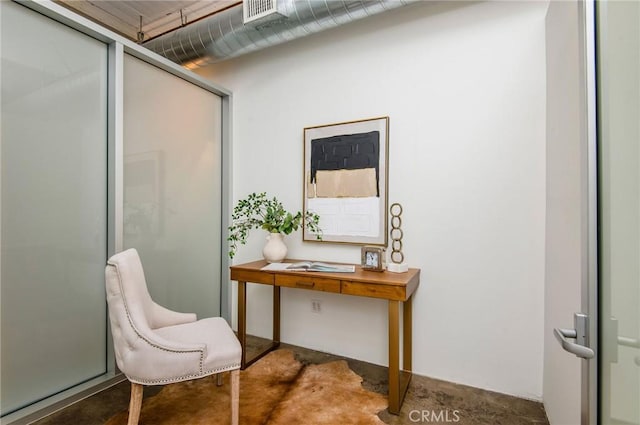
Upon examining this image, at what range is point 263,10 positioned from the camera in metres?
2.22

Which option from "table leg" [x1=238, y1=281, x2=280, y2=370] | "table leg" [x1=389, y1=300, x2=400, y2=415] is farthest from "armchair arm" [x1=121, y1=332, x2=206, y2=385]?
"table leg" [x1=389, y1=300, x2=400, y2=415]

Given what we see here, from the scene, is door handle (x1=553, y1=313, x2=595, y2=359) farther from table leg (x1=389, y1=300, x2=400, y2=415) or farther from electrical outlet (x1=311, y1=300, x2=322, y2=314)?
electrical outlet (x1=311, y1=300, x2=322, y2=314)

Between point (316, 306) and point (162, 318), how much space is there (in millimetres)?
1216

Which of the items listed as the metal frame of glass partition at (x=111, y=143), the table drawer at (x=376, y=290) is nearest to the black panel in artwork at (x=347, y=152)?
the table drawer at (x=376, y=290)

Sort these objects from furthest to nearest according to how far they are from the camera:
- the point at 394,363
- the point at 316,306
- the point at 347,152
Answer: the point at 316,306 < the point at 347,152 < the point at 394,363

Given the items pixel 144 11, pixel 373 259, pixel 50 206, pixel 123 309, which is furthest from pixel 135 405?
pixel 144 11

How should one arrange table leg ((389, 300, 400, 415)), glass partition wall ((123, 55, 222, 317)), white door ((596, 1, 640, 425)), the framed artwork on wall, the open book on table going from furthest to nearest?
1. the framed artwork on wall
2. glass partition wall ((123, 55, 222, 317))
3. the open book on table
4. table leg ((389, 300, 400, 415))
5. white door ((596, 1, 640, 425))

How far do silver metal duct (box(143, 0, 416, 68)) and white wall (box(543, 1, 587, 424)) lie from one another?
1.00 meters

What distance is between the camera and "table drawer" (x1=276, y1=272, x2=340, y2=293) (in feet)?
6.71

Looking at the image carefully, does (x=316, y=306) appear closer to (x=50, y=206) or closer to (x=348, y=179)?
(x=348, y=179)

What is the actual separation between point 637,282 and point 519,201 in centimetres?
143

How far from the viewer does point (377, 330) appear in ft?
8.01

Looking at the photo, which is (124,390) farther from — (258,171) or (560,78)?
(560,78)

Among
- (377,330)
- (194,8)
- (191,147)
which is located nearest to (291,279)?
(377,330)
